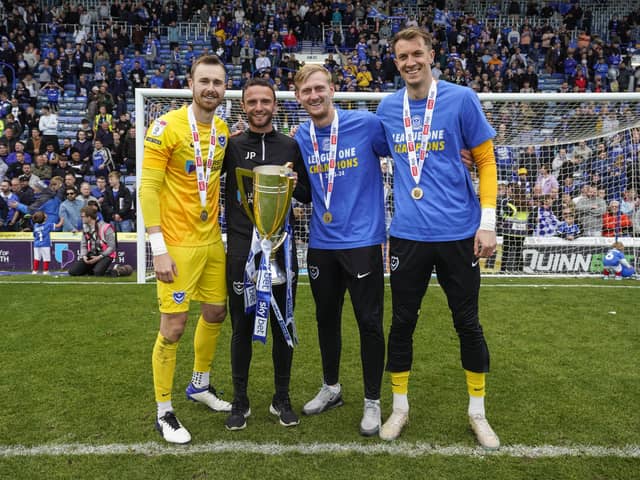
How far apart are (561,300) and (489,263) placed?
2037 millimetres

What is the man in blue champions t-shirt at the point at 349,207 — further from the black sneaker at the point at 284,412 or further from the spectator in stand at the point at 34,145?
the spectator in stand at the point at 34,145

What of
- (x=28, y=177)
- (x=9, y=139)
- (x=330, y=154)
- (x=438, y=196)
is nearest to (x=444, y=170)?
(x=438, y=196)

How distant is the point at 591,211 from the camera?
9094 millimetres

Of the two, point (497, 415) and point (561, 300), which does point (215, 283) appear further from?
point (561, 300)

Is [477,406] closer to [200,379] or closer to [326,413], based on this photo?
[326,413]

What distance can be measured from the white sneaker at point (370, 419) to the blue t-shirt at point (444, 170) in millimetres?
1041

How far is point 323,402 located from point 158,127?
6.60ft

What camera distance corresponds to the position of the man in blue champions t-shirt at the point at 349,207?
10.8 feet

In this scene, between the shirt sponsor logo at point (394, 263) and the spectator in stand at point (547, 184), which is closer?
the shirt sponsor logo at point (394, 263)

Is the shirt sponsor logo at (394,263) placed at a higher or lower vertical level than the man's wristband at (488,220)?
lower

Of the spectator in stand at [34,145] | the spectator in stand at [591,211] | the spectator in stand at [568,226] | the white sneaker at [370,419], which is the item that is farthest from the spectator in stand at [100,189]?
the white sneaker at [370,419]

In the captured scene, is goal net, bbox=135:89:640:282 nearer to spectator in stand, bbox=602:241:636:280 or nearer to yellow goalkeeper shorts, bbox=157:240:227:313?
spectator in stand, bbox=602:241:636:280

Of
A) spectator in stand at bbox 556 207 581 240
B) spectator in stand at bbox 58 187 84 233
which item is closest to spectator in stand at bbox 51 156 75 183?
spectator in stand at bbox 58 187 84 233

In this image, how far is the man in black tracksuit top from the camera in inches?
129
